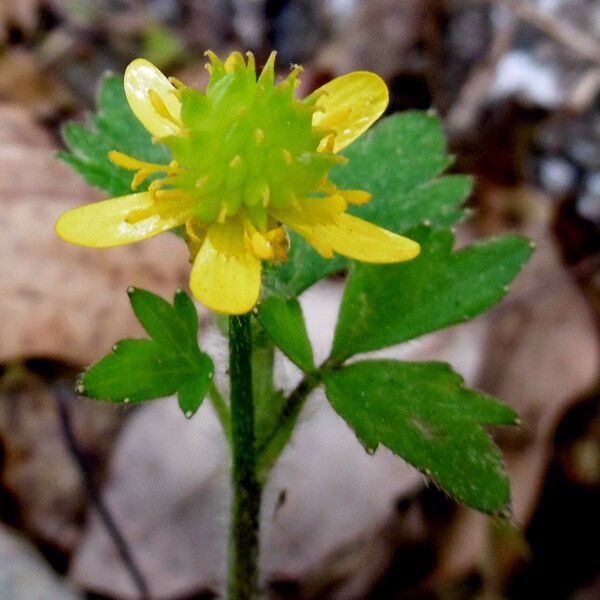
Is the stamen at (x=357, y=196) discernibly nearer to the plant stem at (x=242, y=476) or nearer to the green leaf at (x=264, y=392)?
the plant stem at (x=242, y=476)

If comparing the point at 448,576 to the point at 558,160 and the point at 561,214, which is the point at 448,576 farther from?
the point at 558,160

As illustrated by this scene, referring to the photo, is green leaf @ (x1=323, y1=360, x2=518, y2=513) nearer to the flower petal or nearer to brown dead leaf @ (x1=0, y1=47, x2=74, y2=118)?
the flower petal

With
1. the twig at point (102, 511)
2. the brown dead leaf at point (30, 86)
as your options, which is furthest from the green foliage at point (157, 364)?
the brown dead leaf at point (30, 86)

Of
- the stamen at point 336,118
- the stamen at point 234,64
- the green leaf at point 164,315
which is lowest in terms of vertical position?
the green leaf at point 164,315

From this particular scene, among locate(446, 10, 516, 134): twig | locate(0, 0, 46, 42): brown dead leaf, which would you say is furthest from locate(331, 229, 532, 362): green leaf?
locate(0, 0, 46, 42): brown dead leaf

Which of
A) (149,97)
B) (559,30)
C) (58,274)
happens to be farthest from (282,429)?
(559,30)

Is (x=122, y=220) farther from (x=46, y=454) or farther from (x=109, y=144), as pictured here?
(x=46, y=454)

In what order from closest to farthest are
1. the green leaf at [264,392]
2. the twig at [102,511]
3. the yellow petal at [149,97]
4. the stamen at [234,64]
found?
the stamen at [234,64] → the yellow petal at [149,97] → the green leaf at [264,392] → the twig at [102,511]
